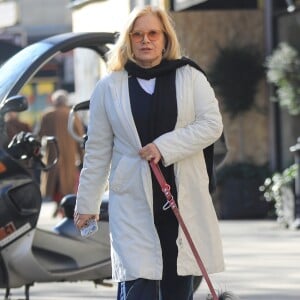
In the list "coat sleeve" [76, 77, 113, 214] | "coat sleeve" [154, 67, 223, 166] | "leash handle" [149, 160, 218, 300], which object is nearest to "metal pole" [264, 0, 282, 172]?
"coat sleeve" [154, 67, 223, 166]

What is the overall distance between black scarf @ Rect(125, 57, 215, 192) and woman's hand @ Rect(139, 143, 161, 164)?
0.33 feet

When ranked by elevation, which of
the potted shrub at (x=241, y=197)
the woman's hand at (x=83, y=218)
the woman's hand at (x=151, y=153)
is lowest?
the potted shrub at (x=241, y=197)

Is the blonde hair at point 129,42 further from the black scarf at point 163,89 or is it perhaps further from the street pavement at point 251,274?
the street pavement at point 251,274

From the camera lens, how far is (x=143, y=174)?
5.64 m

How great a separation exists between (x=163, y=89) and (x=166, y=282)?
0.83 meters

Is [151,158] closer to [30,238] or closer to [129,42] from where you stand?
[129,42]

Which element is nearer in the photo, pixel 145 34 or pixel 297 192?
pixel 145 34

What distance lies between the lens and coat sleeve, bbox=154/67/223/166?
18.4 feet

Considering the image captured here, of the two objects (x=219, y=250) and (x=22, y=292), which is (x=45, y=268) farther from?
(x=219, y=250)

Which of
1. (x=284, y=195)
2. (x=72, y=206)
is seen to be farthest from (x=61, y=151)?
(x=72, y=206)

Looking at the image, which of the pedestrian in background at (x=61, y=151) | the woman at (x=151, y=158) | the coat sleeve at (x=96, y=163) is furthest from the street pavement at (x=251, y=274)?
the pedestrian in background at (x=61, y=151)

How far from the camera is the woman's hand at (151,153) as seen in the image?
5.57 m

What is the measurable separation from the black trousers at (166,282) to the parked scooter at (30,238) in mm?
2106

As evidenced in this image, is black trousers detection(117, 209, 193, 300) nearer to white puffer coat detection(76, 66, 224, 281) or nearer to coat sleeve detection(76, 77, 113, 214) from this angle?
white puffer coat detection(76, 66, 224, 281)
